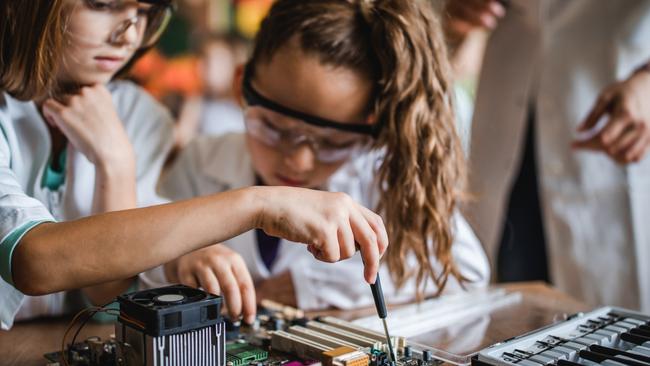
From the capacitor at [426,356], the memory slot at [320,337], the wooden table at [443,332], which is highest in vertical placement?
the memory slot at [320,337]

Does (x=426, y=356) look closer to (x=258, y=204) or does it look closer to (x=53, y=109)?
(x=258, y=204)

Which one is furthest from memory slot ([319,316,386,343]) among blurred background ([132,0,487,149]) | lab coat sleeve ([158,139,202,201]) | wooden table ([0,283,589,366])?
blurred background ([132,0,487,149])

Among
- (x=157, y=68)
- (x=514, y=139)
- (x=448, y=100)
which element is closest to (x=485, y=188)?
(x=514, y=139)

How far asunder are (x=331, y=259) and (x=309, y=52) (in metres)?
0.53

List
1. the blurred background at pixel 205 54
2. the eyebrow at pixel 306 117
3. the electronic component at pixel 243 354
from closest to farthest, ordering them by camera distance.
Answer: the electronic component at pixel 243 354, the eyebrow at pixel 306 117, the blurred background at pixel 205 54

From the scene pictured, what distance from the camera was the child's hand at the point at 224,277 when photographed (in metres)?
0.85

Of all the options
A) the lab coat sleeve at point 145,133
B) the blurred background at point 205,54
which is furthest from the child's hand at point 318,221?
the blurred background at point 205,54

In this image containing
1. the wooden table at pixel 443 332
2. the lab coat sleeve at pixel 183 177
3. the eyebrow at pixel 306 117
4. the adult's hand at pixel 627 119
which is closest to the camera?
the wooden table at pixel 443 332

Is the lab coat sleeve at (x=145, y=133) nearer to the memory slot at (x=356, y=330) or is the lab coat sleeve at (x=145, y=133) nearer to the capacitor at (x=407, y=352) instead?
the memory slot at (x=356, y=330)

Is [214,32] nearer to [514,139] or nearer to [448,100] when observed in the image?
[514,139]

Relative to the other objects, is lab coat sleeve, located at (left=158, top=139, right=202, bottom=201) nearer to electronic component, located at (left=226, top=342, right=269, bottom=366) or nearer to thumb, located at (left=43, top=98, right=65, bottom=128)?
thumb, located at (left=43, top=98, right=65, bottom=128)

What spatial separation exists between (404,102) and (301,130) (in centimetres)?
20

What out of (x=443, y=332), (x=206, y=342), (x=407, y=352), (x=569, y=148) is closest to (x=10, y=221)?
(x=206, y=342)

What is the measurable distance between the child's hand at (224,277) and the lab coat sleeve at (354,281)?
0.28m
